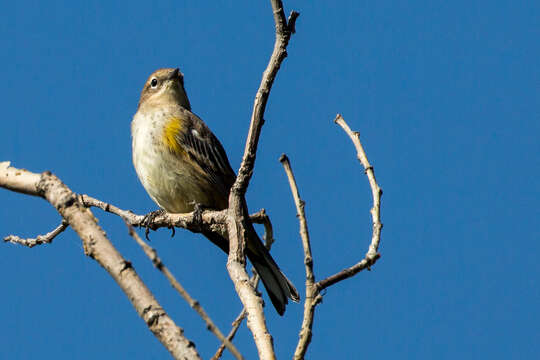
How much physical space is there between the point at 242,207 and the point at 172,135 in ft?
14.6

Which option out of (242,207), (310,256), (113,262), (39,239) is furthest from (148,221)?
(113,262)

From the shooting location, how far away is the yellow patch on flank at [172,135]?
28.7 feet

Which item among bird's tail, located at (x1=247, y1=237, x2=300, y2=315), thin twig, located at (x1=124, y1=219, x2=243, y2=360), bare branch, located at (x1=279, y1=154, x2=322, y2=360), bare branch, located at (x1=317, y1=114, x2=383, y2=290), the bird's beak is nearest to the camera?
thin twig, located at (x1=124, y1=219, x2=243, y2=360)

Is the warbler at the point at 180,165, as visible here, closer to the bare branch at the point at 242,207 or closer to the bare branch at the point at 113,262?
the bare branch at the point at 242,207

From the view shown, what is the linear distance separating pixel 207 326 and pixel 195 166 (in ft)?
21.6

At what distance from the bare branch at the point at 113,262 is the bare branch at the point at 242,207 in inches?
17.2

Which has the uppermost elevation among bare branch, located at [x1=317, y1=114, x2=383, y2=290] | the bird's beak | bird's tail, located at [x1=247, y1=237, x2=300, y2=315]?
the bird's beak

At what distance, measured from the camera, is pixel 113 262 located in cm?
256

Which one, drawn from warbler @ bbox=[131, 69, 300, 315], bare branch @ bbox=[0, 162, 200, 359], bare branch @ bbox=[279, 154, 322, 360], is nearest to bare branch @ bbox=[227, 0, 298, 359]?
bare branch @ bbox=[279, 154, 322, 360]

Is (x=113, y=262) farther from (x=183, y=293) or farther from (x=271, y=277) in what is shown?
(x=271, y=277)

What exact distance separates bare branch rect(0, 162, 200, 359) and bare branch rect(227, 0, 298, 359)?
0.44 meters

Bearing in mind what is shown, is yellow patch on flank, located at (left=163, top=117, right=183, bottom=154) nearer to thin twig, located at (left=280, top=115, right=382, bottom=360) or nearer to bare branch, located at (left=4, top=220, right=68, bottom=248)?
bare branch, located at (left=4, top=220, right=68, bottom=248)

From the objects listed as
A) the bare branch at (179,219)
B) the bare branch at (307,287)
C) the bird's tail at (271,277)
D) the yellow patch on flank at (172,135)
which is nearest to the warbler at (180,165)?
the yellow patch on flank at (172,135)

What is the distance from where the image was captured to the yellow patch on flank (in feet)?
28.7
